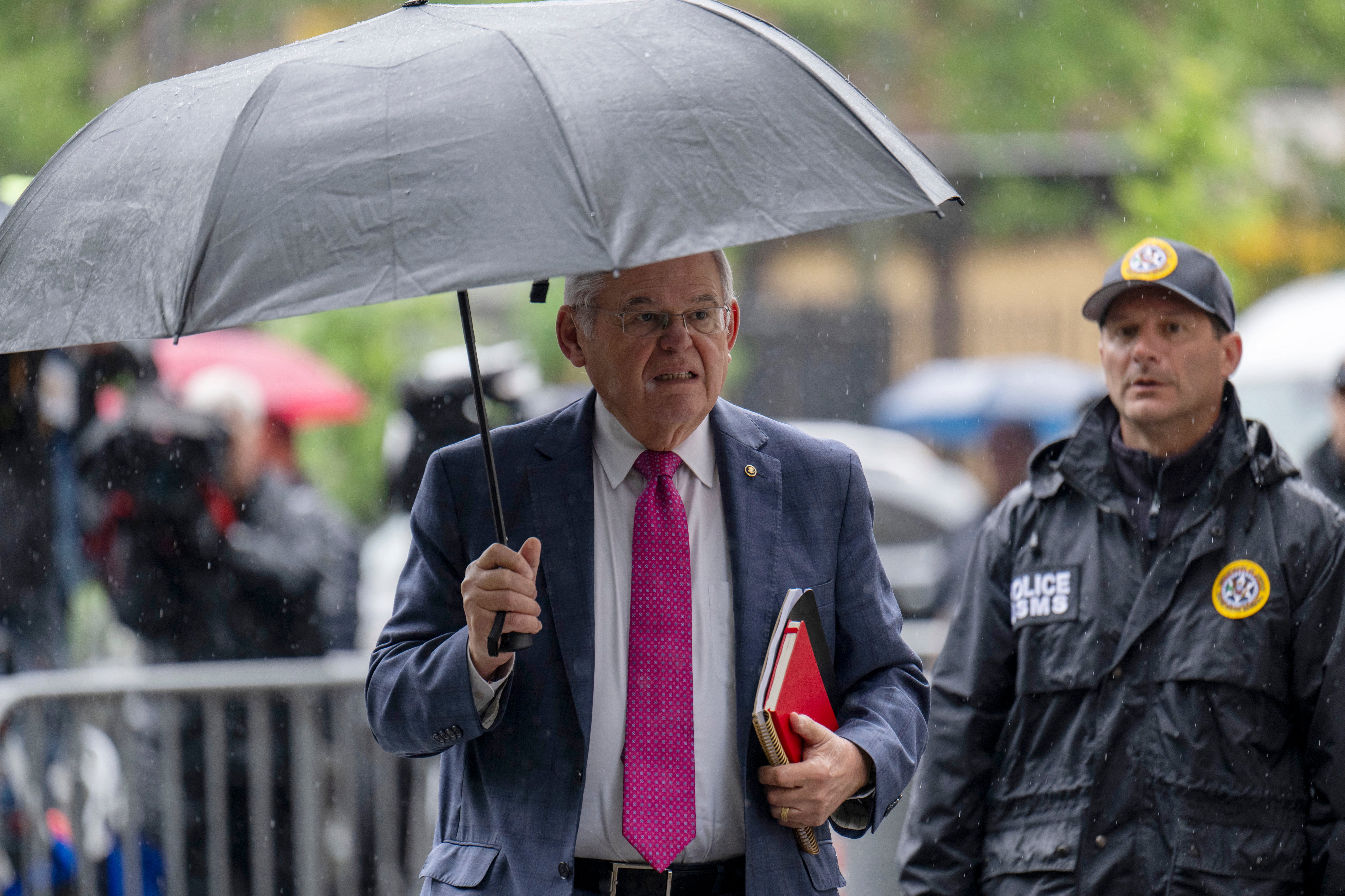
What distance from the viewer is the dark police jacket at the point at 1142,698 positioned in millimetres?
3920

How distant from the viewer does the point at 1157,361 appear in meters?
4.25

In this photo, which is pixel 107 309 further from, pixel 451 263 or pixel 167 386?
pixel 167 386

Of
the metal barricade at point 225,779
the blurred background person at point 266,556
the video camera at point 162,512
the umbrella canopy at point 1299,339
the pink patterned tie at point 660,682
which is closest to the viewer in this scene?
the pink patterned tie at point 660,682

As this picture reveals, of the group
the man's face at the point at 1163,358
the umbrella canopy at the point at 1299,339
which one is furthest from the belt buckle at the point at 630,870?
the umbrella canopy at the point at 1299,339

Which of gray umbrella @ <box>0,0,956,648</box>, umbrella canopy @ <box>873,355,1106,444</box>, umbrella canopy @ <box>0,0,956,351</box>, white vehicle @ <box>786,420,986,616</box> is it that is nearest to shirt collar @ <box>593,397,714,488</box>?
gray umbrella @ <box>0,0,956,648</box>

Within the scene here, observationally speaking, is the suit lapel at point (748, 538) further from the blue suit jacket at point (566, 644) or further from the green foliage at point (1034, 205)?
the green foliage at point (1034, 205)

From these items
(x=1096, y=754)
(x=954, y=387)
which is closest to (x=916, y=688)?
(x=1096, y=754)

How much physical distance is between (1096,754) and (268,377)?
7.84 meters

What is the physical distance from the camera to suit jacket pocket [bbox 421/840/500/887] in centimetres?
317

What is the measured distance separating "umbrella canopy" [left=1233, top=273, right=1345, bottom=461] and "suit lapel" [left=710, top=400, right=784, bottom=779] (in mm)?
7663

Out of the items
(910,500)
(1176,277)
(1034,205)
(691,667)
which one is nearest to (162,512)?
(691,667)

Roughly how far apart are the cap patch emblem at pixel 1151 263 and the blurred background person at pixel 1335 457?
3.13 metres

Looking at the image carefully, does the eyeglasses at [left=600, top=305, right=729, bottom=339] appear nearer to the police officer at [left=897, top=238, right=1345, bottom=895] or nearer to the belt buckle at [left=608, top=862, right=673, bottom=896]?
the belt buckle at [left=608, top=862, right=673, bottom=896]

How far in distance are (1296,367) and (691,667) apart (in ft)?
27.2
